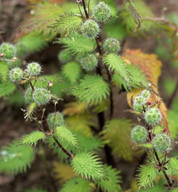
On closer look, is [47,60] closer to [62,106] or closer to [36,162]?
[62,106]

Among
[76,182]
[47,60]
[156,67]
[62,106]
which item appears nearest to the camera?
[76,182]

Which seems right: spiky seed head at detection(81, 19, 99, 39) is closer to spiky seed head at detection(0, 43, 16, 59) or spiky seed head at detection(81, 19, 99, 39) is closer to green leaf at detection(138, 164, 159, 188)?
spiky seed head at detection(0, 43, 16, 59)

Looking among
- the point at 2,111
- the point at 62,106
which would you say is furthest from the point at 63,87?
the point at 2,111

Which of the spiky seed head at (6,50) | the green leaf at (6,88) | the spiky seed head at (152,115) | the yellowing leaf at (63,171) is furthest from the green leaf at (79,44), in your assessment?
the yellowing leaf at (63,171)

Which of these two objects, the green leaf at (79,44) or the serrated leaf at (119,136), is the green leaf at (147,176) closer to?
the serrated leaf at (119,136)

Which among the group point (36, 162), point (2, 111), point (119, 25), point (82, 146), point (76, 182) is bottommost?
point (36, 162)

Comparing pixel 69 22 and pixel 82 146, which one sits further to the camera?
pixel 82 146

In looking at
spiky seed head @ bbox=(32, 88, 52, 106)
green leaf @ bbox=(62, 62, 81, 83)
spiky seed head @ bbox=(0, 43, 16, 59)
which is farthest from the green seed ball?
spiky seed head @ bbox=(0, 43, 16, 59)

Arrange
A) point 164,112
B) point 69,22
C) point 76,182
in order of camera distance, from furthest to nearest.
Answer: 1. point 76,182
2. point 164,112
3. point 69,22
